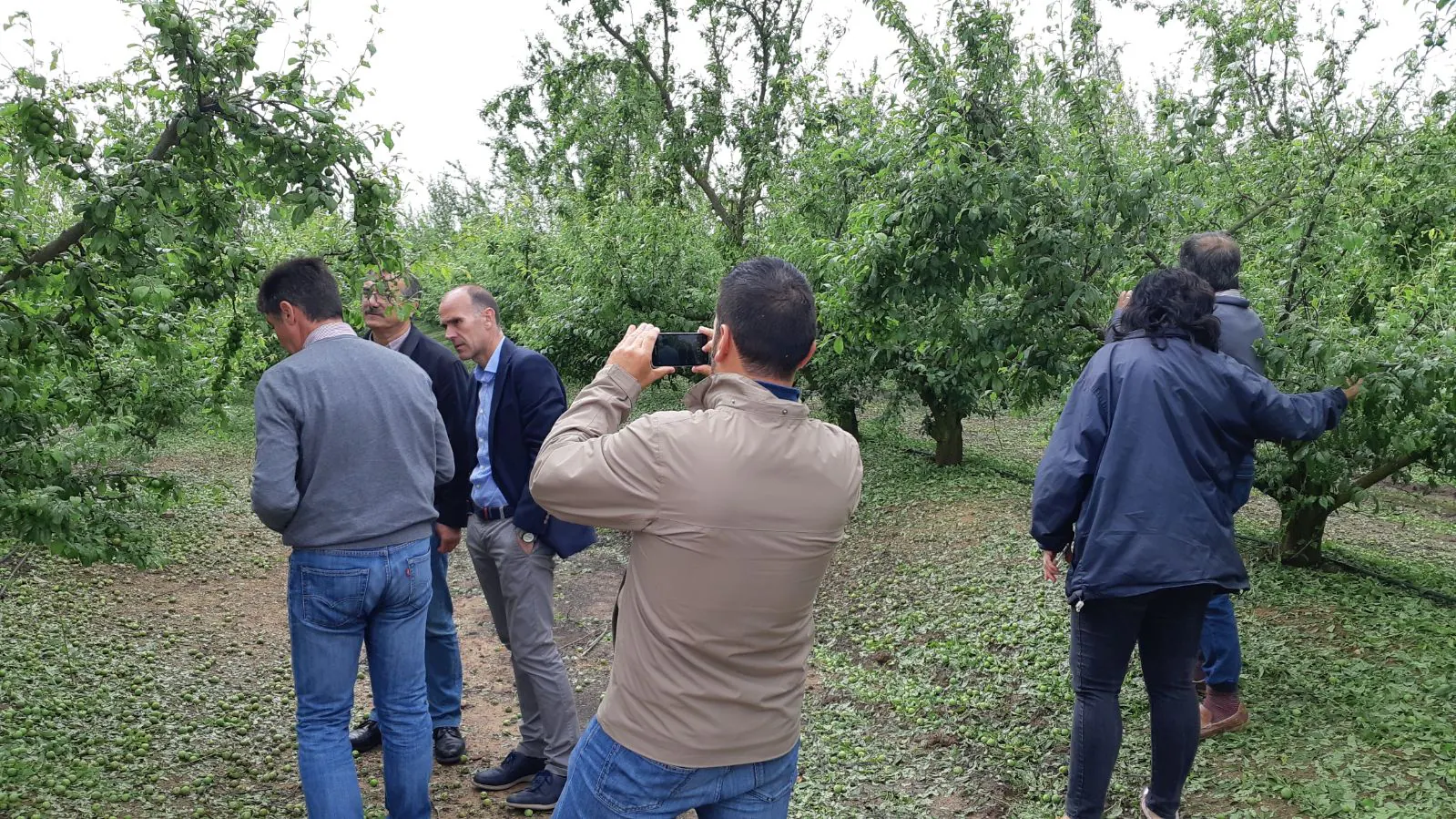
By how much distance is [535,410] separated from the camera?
4152 mm

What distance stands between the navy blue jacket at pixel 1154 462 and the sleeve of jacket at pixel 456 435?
242 centimetres

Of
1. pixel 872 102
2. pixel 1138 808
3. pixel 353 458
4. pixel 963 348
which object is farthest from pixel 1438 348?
pixel 872 102

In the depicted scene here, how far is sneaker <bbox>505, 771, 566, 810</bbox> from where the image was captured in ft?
13.9

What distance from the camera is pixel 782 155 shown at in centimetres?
1499

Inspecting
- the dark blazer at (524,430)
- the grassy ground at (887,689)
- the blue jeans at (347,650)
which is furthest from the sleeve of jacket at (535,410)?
the grassy ground at (887,689)

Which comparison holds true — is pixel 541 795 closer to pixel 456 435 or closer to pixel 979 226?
pixel 456 435

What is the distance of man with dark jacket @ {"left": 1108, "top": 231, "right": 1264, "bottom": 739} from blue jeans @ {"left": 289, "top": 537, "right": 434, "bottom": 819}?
267 cm

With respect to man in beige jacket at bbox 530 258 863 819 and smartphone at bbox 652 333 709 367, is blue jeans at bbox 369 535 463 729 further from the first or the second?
man in beige jacket at bbox 530 258 863 819

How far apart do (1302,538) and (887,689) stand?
10.2ft

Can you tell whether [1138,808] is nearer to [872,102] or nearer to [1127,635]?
[1127,635]

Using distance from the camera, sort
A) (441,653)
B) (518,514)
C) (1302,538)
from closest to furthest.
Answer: (518,514)
(441,653)
(1302,538)

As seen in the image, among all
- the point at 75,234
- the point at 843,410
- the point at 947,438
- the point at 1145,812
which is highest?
the point at 75,234

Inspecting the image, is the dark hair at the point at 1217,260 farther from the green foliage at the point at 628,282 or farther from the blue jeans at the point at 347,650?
the green foliage at the point at 628,282

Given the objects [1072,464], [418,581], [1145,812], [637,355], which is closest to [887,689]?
[1145,812]
